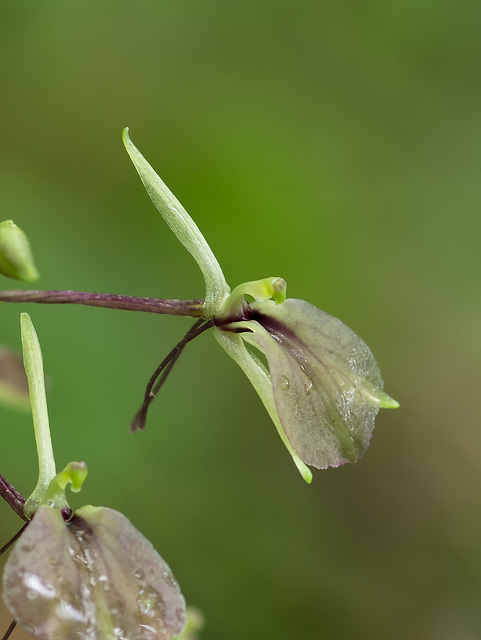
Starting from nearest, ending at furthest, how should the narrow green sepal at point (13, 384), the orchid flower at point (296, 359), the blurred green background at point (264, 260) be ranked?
1. the orchid flower at point (296, 359)
2. the narrow green sepal at point (13, 384)
3. the blurred green background at point (264, 260)

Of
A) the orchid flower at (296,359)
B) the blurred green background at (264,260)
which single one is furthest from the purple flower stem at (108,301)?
the blurred green background at (264,260)

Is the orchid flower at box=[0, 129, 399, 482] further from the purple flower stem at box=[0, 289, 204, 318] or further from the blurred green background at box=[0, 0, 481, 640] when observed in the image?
the blurred green background at box=[0, 0, 481, 640]

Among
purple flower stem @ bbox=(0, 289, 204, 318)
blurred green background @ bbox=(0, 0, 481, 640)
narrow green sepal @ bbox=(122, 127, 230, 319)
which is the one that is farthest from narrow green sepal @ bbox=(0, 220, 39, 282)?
blurred green background @ bbox=(0, 0, 481, 640)

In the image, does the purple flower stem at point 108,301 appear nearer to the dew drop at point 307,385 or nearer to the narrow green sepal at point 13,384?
the dew drop at point 307,385

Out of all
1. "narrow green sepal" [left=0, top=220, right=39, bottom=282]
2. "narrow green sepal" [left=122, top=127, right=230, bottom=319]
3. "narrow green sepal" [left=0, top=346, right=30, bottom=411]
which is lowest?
"narrow green sepal" [left=0, top=346, right=30, bottom=411]

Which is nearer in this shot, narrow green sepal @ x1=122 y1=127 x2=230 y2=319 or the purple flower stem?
the purple flower stem

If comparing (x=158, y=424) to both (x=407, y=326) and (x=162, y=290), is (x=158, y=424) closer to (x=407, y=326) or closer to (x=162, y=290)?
(x=162, y=290)
